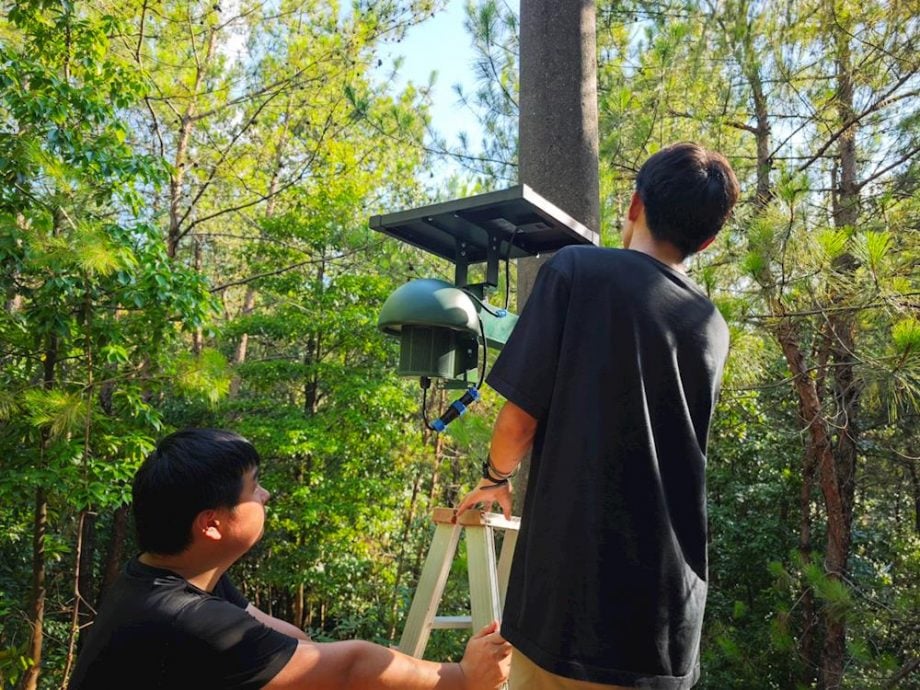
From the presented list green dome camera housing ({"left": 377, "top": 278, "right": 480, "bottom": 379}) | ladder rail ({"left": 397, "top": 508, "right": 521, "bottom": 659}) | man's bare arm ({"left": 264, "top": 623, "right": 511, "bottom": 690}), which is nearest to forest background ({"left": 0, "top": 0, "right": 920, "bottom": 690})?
→ green dome camera housing ({"left": 377, "top": 278, "right": 480, "bottom": 379})

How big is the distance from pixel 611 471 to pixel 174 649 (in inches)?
25.5

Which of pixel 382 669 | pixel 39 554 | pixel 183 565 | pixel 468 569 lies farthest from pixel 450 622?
pixel 39 554

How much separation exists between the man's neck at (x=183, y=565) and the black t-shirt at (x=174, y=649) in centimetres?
7

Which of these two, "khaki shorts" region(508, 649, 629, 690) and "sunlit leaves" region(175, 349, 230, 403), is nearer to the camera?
"khaki shorts" region(508, 649, 629, 690)

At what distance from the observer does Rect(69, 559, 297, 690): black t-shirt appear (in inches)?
40.3

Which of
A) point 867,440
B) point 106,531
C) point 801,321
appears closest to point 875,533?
point 867,440

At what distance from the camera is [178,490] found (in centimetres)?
113

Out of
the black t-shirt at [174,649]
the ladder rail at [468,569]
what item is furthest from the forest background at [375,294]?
the black t-shirt at [174,649]

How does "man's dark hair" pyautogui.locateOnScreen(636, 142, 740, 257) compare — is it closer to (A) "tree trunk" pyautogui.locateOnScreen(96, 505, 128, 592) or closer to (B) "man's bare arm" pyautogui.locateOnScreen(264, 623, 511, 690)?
(B) "man's bare arm" pyautogui.locateOnScreen(264, 623, 511, 690)

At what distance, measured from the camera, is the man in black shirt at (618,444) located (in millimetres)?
990

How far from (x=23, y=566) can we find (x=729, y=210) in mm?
6799

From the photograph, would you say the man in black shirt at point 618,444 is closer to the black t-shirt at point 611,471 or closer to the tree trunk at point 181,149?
the black t-shirt at point 611,471

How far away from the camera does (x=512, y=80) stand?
5227 millimetres

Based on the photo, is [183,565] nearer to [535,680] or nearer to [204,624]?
[204,624]
